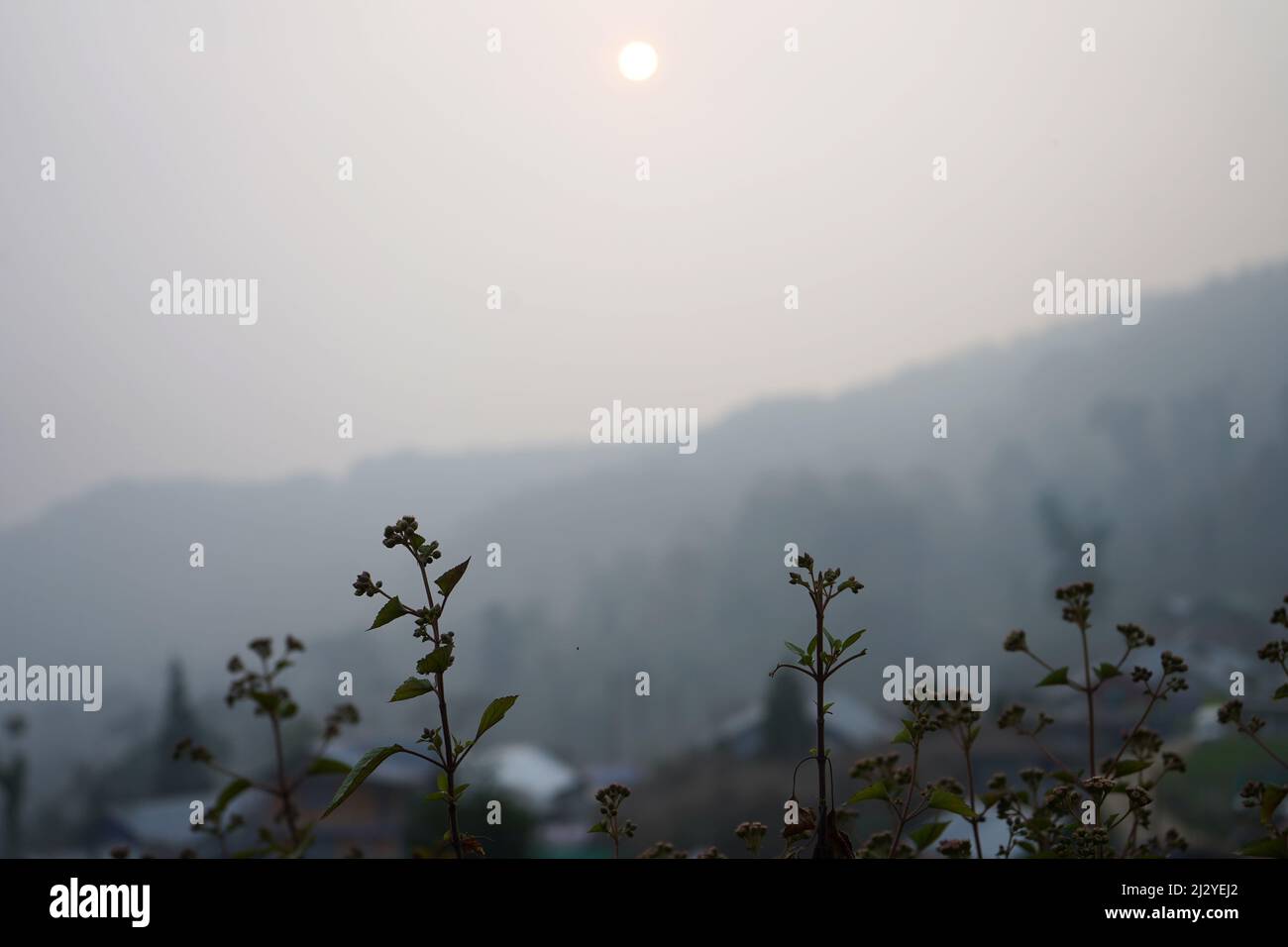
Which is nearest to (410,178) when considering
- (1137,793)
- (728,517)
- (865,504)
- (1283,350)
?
(728,517)

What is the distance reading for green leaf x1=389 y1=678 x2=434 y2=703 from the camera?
2.09 ft

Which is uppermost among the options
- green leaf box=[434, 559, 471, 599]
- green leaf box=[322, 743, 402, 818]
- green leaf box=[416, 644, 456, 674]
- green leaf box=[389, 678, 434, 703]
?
green leaf box=[434, 559, 471, 599]

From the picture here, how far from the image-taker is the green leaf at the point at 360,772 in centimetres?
54

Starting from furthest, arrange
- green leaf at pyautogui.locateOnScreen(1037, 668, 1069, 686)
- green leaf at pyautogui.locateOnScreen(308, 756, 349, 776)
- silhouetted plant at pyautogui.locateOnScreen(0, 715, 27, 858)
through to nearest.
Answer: silhouetted plant at pyautogui.locateOnScreen(0, 715, 27, 858), green leaf at pyautogui.locateOnScreen(308, 756, 349, 776), green leaf at pyautogui.locateOnScreen(1037, 668, 1069, 686)

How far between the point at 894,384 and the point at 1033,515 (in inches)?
93.2

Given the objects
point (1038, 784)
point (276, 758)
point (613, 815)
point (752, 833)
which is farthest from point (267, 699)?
point (1038, 784)

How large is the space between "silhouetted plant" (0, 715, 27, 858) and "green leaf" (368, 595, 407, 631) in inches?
278

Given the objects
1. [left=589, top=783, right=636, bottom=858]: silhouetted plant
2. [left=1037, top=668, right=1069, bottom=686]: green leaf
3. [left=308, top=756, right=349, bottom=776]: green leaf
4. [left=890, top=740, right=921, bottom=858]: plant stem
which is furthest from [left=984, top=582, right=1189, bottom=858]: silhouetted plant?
[left=308, top=756, right=349, bottom=776]: green leaf

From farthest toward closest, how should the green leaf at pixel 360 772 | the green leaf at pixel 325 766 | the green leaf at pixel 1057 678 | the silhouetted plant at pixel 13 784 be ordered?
the silhouetted plant at pixel 13 784 → the green leaf at pixel 325 766 → the green leaf at pixel 1057 678 → the green leaf at pixel 360 772

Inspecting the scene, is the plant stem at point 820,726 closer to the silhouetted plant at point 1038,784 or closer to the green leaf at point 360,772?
the silhouetted plant at point 1038,784

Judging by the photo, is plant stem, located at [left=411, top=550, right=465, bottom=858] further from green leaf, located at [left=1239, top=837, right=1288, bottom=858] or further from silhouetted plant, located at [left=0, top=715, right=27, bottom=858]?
silhouetted plant, located at [left=0, top=715, right=27, bottom=858]

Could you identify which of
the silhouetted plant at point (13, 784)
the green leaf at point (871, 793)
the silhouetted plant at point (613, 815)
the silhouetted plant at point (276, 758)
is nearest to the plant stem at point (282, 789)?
the silhouetted plant at point (276, 758)

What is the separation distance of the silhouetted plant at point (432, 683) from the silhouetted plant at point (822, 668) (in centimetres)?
20

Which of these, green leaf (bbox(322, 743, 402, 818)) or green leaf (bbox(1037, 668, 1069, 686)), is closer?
green leaf (bbox(322, 743, 402, 818))
